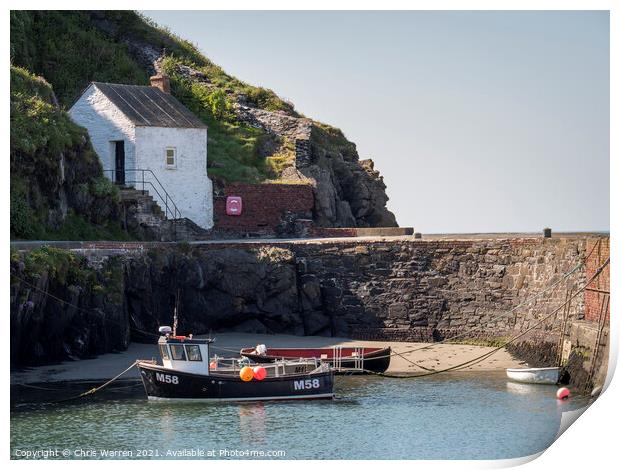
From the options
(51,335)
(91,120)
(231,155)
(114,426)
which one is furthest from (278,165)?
(114,426)

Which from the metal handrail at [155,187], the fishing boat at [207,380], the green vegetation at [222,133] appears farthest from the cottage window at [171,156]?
the fishing boat at [207,380]

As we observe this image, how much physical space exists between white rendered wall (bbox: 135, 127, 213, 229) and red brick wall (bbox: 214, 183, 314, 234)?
0.54 m

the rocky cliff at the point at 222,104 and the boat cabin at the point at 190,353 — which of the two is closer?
the boat cabin at the point at 190,353

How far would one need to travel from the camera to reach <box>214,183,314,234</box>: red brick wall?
46.5 meters

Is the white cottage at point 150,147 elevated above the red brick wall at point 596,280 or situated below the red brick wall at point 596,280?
above

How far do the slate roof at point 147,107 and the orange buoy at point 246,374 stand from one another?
17.2 m

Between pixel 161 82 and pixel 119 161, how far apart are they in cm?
508

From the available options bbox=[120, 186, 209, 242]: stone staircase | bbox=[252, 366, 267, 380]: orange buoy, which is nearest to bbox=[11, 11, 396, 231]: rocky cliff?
bbox=[120, 186, 209, 242]: stone staircase

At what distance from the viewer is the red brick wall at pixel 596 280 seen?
104 feet

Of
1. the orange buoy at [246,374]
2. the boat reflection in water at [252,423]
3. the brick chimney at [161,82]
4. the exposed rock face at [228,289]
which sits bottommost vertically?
the boat reflection in water at [252,423]

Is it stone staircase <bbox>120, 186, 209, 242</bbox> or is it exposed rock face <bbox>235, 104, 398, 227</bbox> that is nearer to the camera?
stone staircase <bbox>120, 186, 209, 242</bbox>

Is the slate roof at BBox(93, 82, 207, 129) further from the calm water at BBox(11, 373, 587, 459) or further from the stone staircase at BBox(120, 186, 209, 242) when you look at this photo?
the calm water at BBox(11, 373, 587, 459)

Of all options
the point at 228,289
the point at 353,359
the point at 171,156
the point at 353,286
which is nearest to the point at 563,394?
the point at 353,359

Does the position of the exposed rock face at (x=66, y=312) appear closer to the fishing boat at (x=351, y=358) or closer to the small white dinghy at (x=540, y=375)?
the fishing boat at (x=351, y=358)
